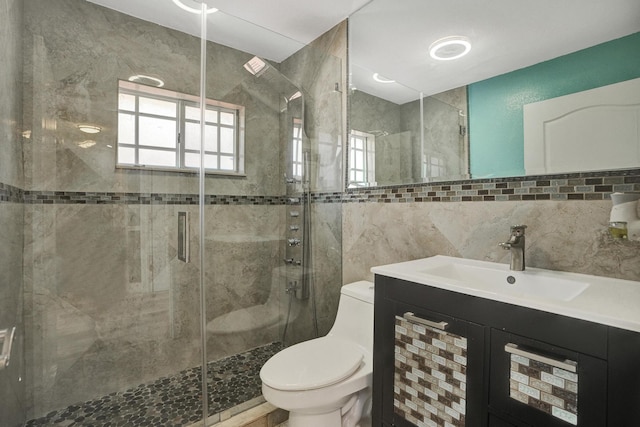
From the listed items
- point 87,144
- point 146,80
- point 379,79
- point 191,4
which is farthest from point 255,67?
point 87,144

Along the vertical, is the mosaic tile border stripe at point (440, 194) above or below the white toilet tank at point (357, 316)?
above

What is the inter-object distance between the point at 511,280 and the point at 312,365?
91 cm

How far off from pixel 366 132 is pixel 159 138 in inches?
51.0

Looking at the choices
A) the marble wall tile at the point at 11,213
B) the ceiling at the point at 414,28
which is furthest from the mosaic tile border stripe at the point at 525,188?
the marble wall tile at the point at 11,213

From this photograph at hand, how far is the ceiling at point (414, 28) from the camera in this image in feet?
3.66

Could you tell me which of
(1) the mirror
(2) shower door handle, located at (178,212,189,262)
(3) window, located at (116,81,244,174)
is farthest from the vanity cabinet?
Result: (3) window, located at (116,81,244,174)

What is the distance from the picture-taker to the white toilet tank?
1.58 meters

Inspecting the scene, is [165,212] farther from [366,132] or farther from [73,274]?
[366,132]

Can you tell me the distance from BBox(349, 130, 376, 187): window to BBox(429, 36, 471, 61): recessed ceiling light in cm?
56

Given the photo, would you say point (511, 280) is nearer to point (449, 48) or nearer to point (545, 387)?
point (545, 387)

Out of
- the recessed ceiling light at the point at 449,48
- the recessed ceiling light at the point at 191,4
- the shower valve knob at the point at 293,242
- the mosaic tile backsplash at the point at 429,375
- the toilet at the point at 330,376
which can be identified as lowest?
the toilet at the point at 330,376

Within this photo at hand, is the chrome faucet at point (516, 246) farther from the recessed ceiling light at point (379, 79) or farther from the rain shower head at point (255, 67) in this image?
the rain shower head at point (255, 67)

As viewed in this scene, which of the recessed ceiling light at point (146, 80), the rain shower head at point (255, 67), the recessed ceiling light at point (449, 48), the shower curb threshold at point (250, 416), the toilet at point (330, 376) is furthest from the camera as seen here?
the rain shower head at point (255, 67)

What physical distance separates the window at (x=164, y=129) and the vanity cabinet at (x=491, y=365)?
1.38 m
